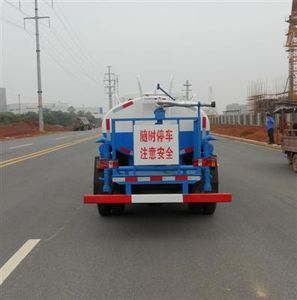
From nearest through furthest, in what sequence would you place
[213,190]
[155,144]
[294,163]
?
[155,144], [213,190], [294,163]

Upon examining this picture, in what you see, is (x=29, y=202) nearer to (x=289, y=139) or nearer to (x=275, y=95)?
(x=289, y=139)

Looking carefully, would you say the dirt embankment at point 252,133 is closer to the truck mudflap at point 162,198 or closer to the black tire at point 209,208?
the black tire at point 209,208

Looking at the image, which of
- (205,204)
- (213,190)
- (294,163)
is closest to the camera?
(213,190)

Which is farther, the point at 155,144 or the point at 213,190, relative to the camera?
the point at 213,190

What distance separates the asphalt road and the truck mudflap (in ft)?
1.59

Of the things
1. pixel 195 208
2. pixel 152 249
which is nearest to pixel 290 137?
pixel 195 208

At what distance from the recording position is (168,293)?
191 inches

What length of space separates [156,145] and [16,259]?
101 inches

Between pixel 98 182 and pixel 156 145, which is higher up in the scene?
pixel 156 145

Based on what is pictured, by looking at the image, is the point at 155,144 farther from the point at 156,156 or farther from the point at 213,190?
the point at 213,190

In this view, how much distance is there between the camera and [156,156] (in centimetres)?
742

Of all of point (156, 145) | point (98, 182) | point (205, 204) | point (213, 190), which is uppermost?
point (156, 145)

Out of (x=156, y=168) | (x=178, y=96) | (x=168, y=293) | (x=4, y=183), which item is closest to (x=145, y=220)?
(x=156, y=168)

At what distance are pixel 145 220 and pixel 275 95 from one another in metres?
44.6
